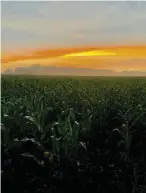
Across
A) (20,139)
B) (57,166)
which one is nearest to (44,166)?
(57,166)

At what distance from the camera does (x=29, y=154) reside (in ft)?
17.4

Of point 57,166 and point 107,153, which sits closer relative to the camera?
point 57,166

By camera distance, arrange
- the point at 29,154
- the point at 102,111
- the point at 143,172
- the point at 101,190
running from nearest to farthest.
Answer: the point at 29,154 < the point at 101,190 < the point at 143,172 < the point at 102,111

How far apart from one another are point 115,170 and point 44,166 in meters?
1.22

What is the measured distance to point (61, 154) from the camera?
5398 millimetres

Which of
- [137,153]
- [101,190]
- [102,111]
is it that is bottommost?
[101,190]

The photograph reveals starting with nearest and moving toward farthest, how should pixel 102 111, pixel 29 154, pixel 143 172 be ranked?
pixel 29 154 → pixel 143 172 → pixel 102 111

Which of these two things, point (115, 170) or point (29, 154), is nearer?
point (29, 154)

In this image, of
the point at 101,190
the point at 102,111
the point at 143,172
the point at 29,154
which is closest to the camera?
the point at 29,154

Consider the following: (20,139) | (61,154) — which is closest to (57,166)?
(61,154)

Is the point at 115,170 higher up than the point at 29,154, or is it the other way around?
the point at 29,154

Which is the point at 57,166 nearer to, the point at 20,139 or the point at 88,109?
the point at 20,139

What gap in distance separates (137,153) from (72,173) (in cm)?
141

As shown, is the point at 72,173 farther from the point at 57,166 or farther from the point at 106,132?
the point at 106,132
